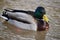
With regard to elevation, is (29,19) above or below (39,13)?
below

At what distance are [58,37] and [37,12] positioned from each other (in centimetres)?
145

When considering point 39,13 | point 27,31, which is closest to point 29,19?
point 27,31

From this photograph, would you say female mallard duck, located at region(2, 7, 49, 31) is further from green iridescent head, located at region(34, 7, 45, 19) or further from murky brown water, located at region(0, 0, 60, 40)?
murky brown water, located at region(0, 0, 60, 40)

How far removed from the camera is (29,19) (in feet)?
28.6

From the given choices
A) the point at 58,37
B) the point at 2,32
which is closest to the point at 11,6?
the point at 2,32

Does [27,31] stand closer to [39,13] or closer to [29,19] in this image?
[29,19]

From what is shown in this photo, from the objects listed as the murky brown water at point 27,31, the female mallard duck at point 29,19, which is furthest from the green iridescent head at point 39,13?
the murky brown water at point 27,31

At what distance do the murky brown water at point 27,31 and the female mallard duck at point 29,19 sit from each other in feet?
0.56

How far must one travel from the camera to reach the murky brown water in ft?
26.8

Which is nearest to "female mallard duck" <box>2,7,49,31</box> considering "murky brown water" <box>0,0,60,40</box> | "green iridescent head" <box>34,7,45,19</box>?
"green iridescent head" <box>34,7,45,19</box>

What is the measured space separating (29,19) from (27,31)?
41cm

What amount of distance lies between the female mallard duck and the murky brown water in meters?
0.17

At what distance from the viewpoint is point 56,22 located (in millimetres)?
9336

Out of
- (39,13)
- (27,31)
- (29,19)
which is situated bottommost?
(27,31)
